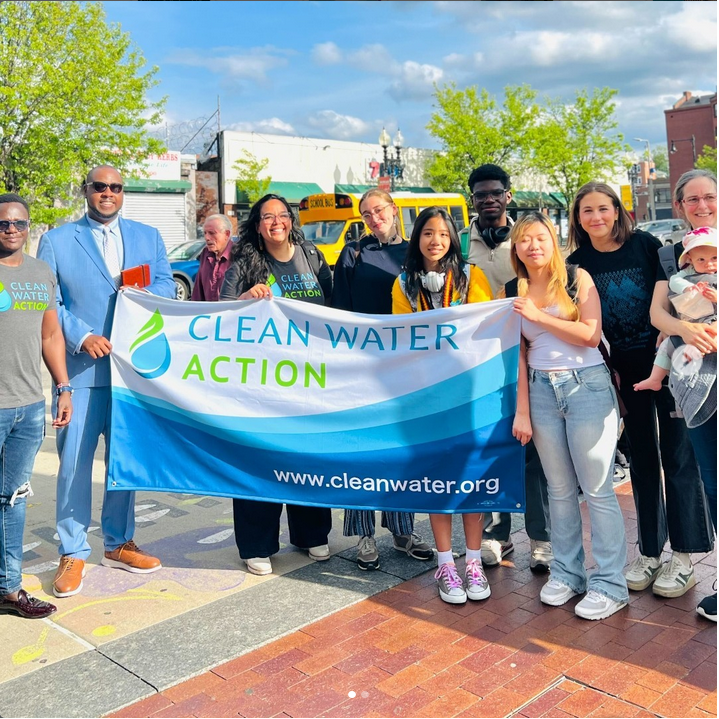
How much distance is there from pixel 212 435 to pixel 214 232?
308cm

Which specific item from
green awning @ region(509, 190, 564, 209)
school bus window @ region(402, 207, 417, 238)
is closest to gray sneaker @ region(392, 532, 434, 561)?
school bus window @ region(402, 207, 417, 238)

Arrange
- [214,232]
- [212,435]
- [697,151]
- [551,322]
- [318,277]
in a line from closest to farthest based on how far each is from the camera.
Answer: [551,322]
[212,435]
[318,277]
[214,232]
[697,151]

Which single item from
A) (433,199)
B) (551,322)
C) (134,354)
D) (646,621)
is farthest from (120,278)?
(433,199)

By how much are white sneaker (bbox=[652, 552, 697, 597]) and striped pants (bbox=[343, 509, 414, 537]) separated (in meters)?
1.36

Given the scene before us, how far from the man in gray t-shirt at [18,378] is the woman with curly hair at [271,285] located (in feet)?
3.39

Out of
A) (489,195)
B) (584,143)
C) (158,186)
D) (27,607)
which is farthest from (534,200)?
(27,607)

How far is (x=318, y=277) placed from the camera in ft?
15.3

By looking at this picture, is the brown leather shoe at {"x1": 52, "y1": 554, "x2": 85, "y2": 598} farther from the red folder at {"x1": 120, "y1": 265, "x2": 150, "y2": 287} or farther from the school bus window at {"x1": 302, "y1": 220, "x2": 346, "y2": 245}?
the school bus window at {"x1": 302, "y1": 220, "x2": 346, "y2": 245}

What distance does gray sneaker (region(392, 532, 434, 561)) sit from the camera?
457 cm

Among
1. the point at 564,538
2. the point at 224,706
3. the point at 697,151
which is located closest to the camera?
the point at 224,706

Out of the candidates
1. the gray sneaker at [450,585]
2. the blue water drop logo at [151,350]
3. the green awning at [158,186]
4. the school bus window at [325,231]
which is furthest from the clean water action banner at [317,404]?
the green awning at [158,186]

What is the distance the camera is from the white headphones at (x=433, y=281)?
4.06m

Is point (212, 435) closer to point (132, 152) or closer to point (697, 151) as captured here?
point (132, 152)

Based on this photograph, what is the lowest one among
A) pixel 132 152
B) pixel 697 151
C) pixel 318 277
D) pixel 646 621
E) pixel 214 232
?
pixel 646 621
